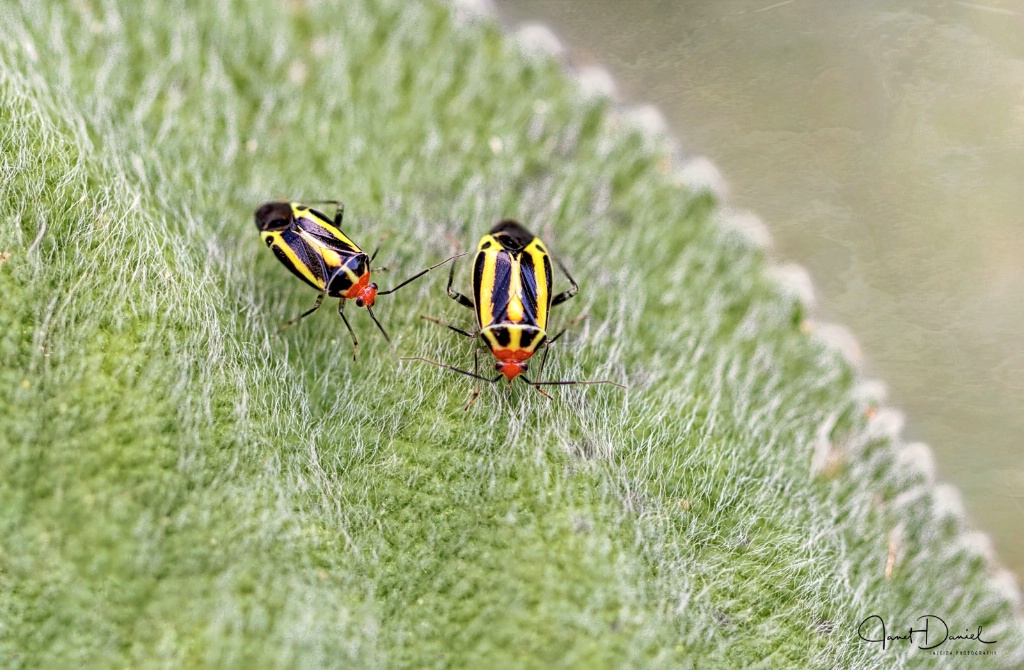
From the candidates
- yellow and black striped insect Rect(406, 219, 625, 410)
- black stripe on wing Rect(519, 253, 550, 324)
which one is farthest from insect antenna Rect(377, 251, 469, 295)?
black stripe on wing Rect(519, 253, 550, 324)

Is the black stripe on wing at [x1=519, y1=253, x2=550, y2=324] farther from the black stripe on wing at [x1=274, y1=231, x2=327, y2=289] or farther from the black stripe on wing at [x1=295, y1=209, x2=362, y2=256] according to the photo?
the black stripe on wing at [x1=274, y1=231, x2=327, y2=289]

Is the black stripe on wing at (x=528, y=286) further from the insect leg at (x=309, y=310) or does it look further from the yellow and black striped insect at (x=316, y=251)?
the insect leg at (x=309, y=310)

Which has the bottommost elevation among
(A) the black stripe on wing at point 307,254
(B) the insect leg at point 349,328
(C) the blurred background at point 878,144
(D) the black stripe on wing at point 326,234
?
(B) the insect leg at point 349,328

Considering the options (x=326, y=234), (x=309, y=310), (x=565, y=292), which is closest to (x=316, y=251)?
(x=326, y=234)

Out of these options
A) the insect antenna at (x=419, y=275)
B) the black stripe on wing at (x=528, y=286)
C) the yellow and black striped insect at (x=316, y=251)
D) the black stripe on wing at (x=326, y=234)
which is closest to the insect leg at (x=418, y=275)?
the insect antenna at (x=419, y=275)

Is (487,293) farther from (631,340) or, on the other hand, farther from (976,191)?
(976,191)
